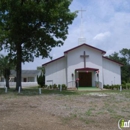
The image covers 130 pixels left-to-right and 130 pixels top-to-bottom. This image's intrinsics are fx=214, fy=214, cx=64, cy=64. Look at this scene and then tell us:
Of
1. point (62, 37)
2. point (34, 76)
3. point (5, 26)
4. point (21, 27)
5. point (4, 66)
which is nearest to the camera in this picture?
point (21, 27)

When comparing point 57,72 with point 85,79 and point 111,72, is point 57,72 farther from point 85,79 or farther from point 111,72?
point 111,72

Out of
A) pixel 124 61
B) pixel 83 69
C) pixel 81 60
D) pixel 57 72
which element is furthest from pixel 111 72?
pixel 124 61

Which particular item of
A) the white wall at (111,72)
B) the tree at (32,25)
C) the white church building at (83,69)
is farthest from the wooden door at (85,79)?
the tree at (32,25)

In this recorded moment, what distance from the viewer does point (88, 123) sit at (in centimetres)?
803

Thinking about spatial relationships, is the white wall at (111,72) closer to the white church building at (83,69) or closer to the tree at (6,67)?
the white church building at (83,69)

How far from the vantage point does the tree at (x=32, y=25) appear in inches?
786

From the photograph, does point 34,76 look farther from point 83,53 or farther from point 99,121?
point 99,121

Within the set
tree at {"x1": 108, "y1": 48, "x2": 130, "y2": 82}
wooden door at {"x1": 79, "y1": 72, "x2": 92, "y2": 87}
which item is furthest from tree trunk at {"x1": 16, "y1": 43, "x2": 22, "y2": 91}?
tree at {"x1": 108, "y1": 48, "x2": 130, "y2": 82}

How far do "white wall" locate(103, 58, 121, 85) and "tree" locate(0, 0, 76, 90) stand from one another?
11.6 meters

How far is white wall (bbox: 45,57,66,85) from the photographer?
33.2 meters

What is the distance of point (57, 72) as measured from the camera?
3344 centimetres

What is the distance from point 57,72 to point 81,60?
168 inches

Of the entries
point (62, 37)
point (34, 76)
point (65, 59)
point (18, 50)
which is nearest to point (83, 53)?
point (65, 59)

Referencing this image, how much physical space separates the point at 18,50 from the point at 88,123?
58.9 feet
